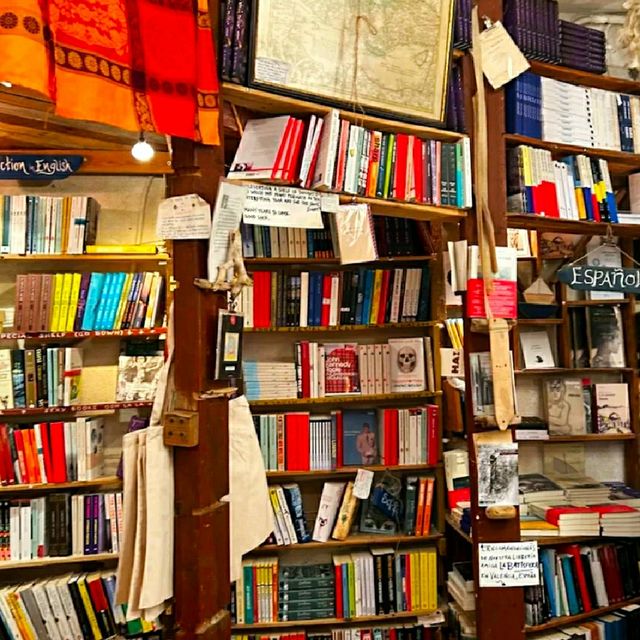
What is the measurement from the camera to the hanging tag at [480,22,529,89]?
177cm

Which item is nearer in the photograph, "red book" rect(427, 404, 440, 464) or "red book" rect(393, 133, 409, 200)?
"red book" rect(393, 133, 409, 200)

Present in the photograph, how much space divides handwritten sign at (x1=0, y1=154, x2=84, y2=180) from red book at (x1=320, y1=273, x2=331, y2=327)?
1245 millimetres

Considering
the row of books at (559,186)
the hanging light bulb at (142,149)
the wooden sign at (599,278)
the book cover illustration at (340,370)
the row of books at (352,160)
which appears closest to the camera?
the row of books at (352,160)

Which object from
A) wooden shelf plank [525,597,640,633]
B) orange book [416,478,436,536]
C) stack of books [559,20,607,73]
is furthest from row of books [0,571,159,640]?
stack of books [559,20,607,73]

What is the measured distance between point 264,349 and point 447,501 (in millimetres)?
1121

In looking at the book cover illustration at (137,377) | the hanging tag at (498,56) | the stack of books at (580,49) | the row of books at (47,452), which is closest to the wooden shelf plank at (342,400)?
the book cover illustration at (137,377)

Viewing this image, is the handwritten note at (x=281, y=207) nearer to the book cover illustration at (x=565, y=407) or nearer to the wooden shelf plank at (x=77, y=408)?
the wooden shelf plank at (x=77, y=408)

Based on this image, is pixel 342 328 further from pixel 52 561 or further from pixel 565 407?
pixel 52 561

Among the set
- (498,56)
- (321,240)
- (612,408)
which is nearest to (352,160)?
(498,56)

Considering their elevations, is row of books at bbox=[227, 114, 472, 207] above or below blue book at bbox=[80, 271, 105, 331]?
above

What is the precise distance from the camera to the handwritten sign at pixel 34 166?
2393mm

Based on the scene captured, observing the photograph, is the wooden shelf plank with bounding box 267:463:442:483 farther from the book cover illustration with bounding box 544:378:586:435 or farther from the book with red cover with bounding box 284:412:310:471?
the book cover illustration with bounding box 544:378:586:435

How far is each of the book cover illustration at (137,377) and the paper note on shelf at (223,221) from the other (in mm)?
1266

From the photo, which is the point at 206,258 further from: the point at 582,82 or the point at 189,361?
the point at 582,82
